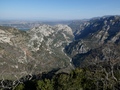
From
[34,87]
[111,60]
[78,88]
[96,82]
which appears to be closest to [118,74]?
[96,82]

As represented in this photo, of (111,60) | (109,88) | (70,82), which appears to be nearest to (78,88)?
(70,82)

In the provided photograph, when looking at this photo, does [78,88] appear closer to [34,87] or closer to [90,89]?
[90,89]

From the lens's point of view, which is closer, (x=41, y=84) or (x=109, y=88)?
(x=109, y=88)

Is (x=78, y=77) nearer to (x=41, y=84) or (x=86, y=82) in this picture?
(x=86, y=82)

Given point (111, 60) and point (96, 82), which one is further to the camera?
point (96, 82)

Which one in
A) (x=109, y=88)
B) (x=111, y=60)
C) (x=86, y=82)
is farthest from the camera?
(x=86, y=82)

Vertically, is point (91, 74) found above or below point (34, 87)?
above

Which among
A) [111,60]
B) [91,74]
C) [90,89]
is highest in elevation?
[111,60]

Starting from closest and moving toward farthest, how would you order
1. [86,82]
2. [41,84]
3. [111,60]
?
[111,60] → [41,84] → [86,82]

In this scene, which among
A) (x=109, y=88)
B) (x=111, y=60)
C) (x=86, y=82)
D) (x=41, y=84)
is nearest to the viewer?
(x=111, y=60)
